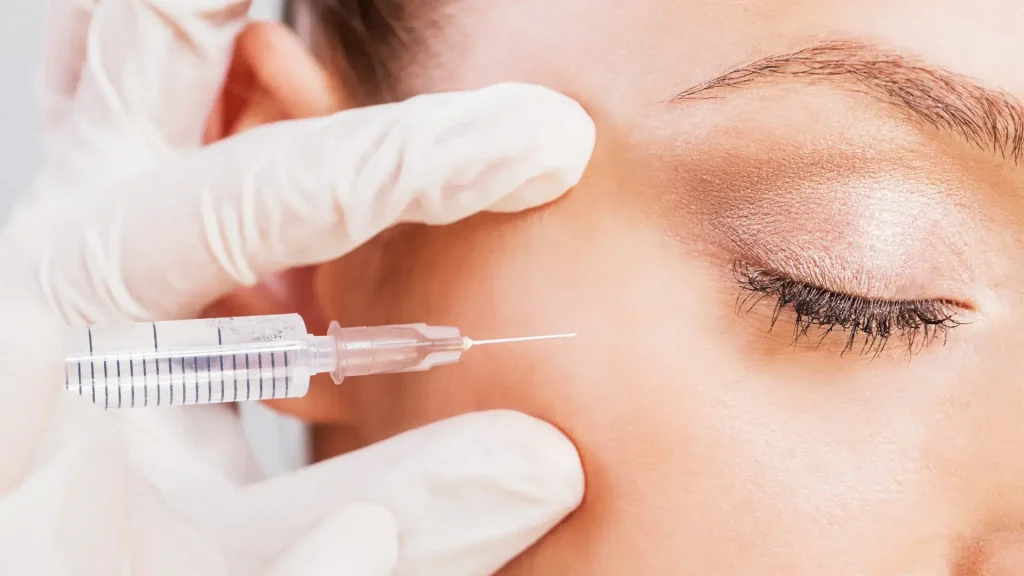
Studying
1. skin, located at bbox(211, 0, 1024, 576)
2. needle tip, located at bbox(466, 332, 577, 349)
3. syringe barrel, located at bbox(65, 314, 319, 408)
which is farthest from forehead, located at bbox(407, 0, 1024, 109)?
syringe barrel, located at bbox(65, 314, 319, 408)

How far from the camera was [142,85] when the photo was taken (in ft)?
2.96

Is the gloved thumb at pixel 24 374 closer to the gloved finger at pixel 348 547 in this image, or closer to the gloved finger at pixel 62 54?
the gloved finger at pixel 348 547

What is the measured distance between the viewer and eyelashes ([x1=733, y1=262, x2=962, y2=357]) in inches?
27.3

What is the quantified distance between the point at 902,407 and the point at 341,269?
0.59 m

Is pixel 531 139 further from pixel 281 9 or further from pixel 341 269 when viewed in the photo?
pixel 281 9

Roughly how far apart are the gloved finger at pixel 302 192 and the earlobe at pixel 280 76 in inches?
3.1

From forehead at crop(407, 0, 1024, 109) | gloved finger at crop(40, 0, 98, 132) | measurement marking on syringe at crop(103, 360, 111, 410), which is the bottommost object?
measurement marking on syringe at crop(103, 360, 111, 410)

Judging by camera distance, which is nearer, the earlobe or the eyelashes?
the eyelashes

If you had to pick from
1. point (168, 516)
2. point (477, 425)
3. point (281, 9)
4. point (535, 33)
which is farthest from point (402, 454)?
point (281, 9)

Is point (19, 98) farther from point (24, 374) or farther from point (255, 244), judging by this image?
point (24, 374)

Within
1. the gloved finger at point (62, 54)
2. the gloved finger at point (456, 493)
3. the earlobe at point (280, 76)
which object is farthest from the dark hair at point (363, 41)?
the gloved finger at point (456, 493)

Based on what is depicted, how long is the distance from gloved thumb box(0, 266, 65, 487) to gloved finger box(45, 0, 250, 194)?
1.38 feet

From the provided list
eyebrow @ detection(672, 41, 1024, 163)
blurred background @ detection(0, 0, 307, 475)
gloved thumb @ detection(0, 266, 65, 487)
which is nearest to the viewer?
gloved thumb @ detection(0, 266, 65, 487)

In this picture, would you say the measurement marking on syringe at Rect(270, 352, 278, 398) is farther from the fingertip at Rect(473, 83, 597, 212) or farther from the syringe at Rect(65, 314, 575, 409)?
the fingertip at Rect(473, 83, 597, 212)
